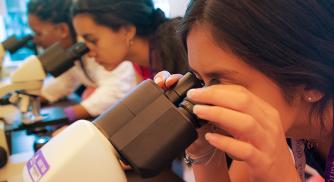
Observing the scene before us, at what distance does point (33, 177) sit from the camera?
49 cm

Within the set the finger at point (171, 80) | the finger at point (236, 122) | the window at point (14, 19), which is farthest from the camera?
the window at point (14, 19)

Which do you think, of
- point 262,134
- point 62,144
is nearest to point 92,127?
point 62,144

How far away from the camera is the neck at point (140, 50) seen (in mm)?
1388

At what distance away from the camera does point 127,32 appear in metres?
1.36

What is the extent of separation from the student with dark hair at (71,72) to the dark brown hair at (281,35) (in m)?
1.06

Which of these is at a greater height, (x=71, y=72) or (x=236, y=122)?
(x=236, y=122)

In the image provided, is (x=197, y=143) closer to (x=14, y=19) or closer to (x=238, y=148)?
(x=238, y=148)

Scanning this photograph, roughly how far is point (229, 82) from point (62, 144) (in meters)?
0.28

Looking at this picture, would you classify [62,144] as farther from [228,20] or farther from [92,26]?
[92,26]

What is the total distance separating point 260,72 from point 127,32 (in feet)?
2.85

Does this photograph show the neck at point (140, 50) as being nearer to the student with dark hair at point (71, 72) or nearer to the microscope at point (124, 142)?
the student with dark hair at point (71, 72)

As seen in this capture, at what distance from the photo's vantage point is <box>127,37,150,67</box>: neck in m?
1.39

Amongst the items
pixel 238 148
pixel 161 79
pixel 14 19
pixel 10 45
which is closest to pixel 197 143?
pixel 161 79

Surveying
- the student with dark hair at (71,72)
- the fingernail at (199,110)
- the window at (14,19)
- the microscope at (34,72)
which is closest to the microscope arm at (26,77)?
the microscope at (34,72)
